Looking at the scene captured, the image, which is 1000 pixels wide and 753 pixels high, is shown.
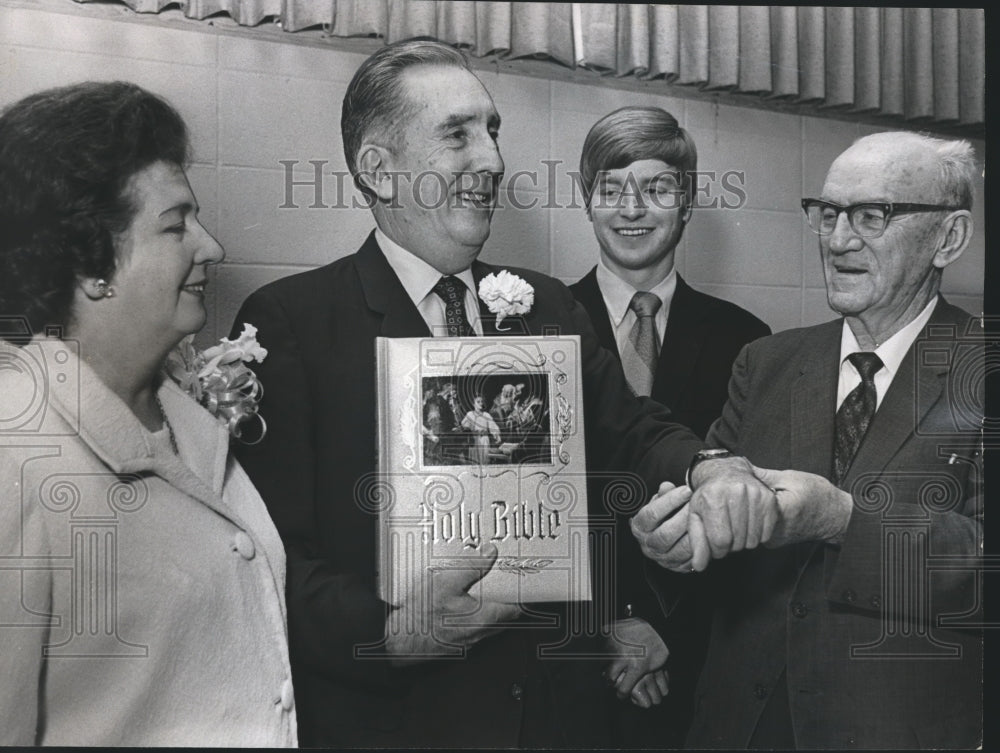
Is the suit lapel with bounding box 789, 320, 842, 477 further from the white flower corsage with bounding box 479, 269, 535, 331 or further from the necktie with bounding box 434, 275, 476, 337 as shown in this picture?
the necktie with bounding box 434, 275, 476, 337

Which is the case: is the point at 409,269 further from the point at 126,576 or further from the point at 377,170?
the point at 126,576

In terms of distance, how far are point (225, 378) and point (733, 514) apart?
108 cm

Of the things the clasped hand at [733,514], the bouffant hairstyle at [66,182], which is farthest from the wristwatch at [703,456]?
the bouffant hairstyle at [66,182]

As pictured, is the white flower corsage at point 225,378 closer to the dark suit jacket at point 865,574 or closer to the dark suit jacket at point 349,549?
the dark suit jacket at point 349,549

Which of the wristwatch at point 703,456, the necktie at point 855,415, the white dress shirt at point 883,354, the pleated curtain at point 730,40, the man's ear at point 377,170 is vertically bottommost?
the wristwatch at point 703,456

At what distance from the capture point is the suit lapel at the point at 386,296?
7.57 feet

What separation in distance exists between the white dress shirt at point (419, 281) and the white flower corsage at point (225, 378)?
0.33 m

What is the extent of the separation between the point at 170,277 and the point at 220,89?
422mm

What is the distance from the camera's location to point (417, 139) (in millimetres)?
2305

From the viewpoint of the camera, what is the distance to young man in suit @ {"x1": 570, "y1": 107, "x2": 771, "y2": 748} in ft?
7.73

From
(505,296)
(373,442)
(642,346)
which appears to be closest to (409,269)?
(505,296)

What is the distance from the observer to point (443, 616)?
7.48ft

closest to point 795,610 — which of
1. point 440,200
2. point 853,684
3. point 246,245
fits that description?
point 853,684

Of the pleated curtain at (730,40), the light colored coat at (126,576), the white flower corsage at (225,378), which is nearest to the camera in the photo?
the light colored coat at (126,576)
